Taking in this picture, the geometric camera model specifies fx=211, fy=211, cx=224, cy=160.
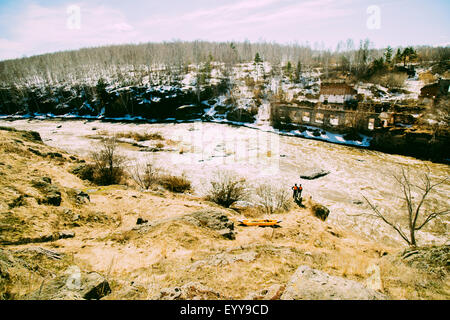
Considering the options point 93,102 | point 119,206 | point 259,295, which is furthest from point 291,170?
point 93,102

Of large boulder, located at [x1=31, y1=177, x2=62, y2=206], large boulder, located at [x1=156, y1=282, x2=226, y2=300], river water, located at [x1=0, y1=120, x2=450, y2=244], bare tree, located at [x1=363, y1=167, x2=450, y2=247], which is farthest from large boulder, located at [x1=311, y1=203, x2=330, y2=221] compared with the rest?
large boulder, located at [x1=31, y1=177, x2=62, y2=206]

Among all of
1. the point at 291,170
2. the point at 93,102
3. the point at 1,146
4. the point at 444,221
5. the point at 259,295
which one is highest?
the point at 93,102

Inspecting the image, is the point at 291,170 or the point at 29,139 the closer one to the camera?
the point at 29,139

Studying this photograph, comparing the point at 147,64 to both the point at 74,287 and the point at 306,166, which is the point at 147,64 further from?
the point at 74,287

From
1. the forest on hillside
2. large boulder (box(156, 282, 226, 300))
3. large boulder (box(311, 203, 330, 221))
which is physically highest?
the forest on hillside

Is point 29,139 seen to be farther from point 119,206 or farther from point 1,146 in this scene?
point 119,206

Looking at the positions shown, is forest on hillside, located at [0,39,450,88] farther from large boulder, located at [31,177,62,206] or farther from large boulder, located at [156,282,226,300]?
large boulder, located at [156,282,226,300]

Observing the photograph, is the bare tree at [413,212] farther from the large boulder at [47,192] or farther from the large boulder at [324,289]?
the large boulder at [47,192]

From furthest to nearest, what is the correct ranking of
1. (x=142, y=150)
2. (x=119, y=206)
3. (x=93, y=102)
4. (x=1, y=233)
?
(x=93, y=102), (x=142, y=150), (x=119, y=206), (x=1, y=233)
